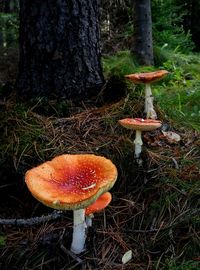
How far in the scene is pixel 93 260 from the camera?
223 centimetres

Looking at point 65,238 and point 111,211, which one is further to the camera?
point 111,211

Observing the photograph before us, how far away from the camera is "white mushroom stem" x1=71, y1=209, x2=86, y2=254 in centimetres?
220

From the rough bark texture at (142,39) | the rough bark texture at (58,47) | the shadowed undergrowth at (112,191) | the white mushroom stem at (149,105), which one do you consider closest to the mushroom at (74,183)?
the shadowed undergrowth at (112,191)

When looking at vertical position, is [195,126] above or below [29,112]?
below

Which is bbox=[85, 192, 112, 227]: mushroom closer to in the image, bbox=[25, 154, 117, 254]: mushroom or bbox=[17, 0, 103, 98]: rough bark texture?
bbox=[25, 154, 117, 254]: mushroom

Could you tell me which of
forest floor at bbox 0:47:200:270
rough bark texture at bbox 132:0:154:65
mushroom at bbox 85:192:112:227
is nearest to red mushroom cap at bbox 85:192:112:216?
mushroom at bbox 85:192:112:227

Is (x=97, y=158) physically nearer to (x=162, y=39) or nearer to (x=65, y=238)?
(x=65, y=238)

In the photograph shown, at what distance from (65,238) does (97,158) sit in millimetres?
509

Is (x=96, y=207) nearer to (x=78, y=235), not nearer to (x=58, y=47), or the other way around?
(x=78, y=235)

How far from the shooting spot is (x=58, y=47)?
3.23m

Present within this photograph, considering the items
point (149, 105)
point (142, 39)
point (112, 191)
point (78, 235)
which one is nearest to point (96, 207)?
point (78, 235)

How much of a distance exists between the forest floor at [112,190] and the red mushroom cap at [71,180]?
1.23 feet

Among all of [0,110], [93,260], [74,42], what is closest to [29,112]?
[0,110]

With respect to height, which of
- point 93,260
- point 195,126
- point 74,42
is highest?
point 74,42
